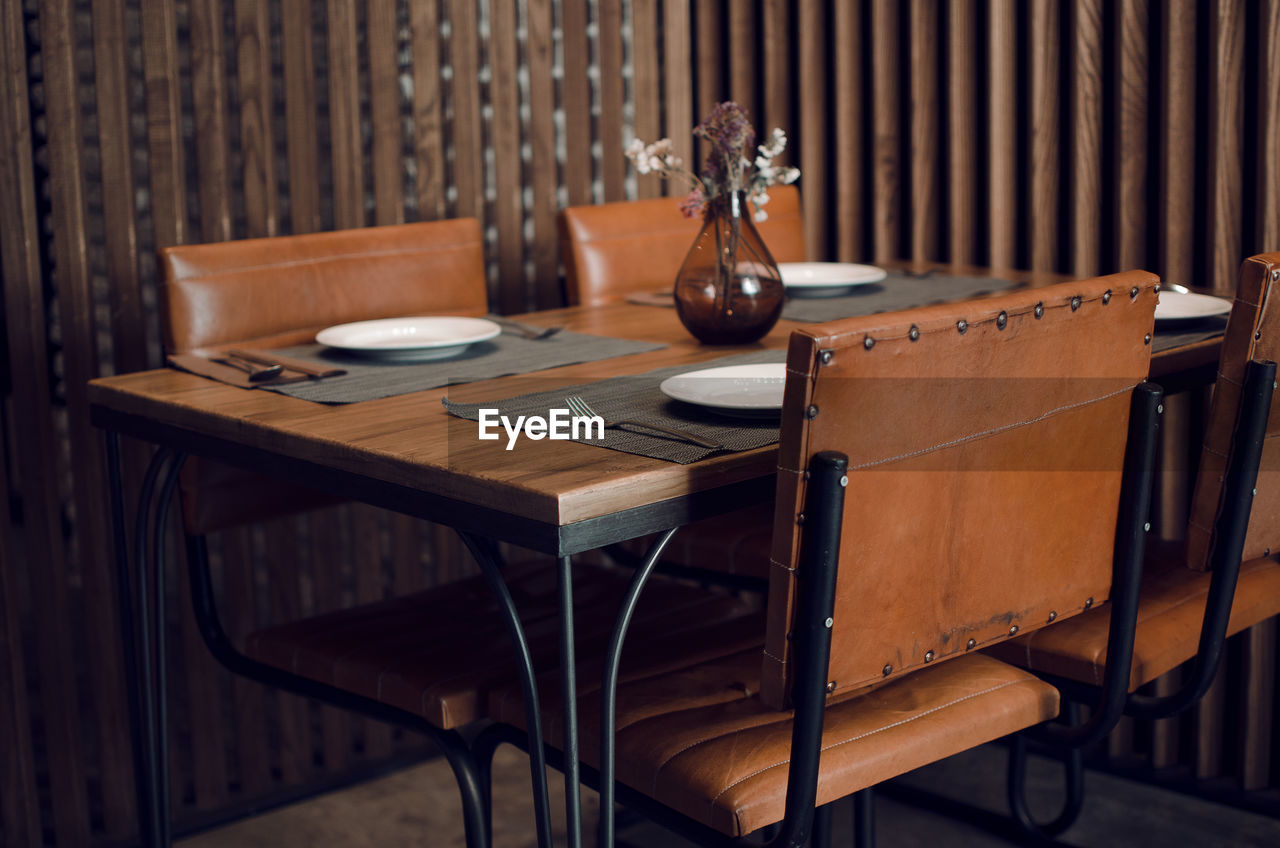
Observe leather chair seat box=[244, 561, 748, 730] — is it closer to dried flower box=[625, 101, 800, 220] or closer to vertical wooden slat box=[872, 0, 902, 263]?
dried flower box=[625, 101, 800, 220]

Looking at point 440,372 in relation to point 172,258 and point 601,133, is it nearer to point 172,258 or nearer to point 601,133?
point 172,258

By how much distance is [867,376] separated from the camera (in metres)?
1.10

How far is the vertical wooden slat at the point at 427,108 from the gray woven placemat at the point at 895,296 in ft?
2.71

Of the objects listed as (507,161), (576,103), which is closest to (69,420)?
(507,161)

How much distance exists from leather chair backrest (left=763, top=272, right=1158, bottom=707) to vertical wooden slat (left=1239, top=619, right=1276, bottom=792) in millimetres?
1176

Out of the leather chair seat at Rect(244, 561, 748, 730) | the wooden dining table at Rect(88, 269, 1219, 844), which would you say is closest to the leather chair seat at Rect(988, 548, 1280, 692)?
the wooden dining table at Rect(88, 269, 1219, 844)

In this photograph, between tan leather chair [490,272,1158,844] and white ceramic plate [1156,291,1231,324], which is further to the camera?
white ceramic plate [1156,291,1231,324]

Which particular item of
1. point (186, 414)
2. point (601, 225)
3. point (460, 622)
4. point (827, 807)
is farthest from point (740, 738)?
point (601, 225)

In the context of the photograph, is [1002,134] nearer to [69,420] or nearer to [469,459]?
[469,459]

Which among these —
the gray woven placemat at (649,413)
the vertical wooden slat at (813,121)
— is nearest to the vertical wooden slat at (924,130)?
the vertical wooden slat at (813,121)

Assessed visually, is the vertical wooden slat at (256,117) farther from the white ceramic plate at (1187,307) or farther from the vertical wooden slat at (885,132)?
the white ceramic plate at (1187,307)

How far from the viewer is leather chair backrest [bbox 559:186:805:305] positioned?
2412 millimetres

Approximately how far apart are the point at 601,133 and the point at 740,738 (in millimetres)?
1861

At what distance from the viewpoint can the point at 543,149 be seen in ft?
9.25
